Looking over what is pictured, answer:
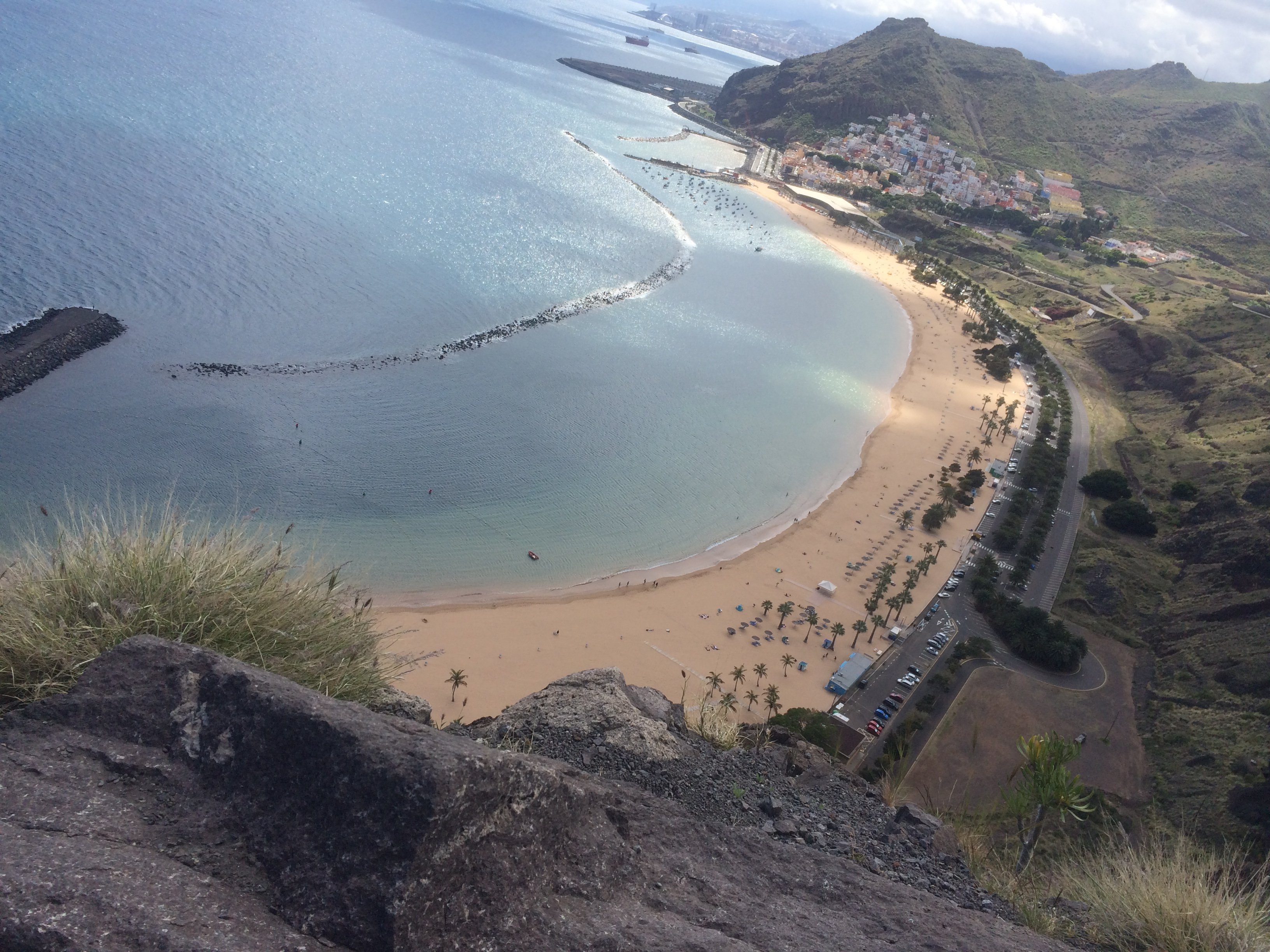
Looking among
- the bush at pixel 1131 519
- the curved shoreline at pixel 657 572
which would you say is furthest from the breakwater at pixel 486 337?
the bush at pixel 1131 519

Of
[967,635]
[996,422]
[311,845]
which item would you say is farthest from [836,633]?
[996,422]

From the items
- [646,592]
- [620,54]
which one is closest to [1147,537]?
[646,592]

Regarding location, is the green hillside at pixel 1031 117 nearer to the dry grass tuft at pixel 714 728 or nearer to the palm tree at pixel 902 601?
the palm tree at pixel 902 601

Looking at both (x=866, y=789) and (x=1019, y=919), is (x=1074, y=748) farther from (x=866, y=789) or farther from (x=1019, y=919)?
(x=1019, y=919)

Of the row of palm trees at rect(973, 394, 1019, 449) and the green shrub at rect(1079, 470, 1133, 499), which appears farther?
the row of palm trees at rect(973, 394, 1019, 449)

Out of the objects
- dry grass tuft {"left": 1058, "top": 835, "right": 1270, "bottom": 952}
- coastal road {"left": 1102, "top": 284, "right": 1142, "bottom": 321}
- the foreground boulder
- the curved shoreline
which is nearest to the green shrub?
the curved shoreline

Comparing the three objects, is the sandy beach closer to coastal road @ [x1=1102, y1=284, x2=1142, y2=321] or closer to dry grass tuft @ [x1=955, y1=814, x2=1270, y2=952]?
dry grass tuft @ [x1=955, y1=814, x2=1270, y2=952]

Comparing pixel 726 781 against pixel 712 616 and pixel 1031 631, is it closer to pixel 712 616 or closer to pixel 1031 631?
pixel 712 616
